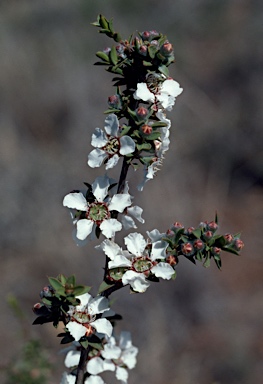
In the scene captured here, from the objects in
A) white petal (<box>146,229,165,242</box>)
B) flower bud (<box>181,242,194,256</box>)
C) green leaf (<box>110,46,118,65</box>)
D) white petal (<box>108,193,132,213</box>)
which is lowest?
flower bud (<box>181,242,194,256</box>)

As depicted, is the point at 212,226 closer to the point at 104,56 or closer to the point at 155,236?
the point at 155,236

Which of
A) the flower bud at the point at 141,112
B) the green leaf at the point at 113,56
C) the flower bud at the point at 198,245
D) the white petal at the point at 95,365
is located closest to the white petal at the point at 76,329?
the white petal at the point at 95,365

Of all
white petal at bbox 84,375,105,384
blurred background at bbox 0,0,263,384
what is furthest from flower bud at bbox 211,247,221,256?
blurred background at bbox 0,0,263,384

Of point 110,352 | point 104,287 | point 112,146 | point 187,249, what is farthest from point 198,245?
point 110,352

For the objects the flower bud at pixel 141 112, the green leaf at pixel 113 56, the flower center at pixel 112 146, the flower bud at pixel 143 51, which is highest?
the flower bud at pixel 143 51

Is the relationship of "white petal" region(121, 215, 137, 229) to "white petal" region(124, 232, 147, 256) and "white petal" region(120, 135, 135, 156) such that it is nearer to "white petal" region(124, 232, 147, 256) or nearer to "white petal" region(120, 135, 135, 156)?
"white petal" region(124, 232, 147, 256)

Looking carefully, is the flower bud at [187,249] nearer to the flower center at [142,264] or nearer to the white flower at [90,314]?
the flower center at [142,264]

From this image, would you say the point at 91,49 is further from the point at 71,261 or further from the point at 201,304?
the point at 201,304
